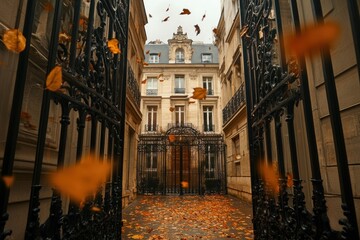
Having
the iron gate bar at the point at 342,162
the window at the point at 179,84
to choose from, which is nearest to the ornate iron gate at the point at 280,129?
the iron gate bar at the point at 342,162

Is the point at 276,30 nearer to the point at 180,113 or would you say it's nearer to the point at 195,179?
the point at 195,179

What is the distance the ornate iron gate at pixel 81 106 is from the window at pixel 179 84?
60.3 ft

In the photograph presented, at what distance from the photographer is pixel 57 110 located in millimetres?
3160

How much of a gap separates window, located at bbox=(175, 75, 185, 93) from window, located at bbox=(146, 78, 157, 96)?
1.94m

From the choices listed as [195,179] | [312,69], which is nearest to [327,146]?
[312,69]

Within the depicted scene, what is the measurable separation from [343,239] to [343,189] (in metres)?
0.27

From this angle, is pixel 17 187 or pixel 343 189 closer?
pixel 343 189

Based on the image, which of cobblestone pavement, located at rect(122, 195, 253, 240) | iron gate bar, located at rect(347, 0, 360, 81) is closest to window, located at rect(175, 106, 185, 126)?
cobblestone pavement, located at rect(122, 195, 253, 240)

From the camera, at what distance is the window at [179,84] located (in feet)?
72.3

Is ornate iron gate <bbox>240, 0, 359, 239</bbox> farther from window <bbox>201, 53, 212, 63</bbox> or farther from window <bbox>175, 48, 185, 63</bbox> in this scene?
window <bbox>201, 53, 212, 63</bbox>

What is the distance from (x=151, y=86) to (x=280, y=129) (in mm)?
20404

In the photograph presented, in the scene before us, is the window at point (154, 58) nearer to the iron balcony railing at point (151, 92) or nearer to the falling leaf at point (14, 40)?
the iron balcony railing at point (151, 92)

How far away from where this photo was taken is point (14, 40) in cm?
186

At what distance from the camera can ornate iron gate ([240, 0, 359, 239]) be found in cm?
151
